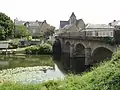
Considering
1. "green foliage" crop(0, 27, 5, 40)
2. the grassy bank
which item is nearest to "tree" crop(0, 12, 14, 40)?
"green foliage" crop(0, 27, 5, 40)

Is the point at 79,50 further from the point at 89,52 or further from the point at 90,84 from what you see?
the point at 90,84

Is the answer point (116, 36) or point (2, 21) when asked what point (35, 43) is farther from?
point (116, 36)

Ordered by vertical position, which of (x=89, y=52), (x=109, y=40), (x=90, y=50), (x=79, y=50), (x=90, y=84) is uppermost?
(x=109, y=40)

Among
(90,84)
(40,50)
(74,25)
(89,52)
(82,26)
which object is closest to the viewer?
(90,84)

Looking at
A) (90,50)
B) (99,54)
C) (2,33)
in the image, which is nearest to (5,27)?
(2,33)

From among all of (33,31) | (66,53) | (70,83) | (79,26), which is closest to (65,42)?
(66,53)

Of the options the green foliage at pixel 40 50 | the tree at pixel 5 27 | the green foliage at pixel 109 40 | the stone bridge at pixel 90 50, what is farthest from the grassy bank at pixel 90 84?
the tree at pixel 5 27

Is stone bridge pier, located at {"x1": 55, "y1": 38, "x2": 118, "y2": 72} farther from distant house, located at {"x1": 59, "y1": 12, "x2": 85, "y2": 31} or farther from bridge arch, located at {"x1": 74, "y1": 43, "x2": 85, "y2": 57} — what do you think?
distant house, located at {"x1": 59, "y1": 12, "x2": 85, "y2": 31}

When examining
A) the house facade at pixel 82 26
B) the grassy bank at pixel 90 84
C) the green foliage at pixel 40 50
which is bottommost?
the green foliage at pixel 40 50

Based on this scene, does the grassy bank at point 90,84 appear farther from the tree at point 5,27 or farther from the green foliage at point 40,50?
the tree at point 5,27

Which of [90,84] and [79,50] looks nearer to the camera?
[90,84]

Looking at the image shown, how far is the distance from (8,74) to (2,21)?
43.4 metres

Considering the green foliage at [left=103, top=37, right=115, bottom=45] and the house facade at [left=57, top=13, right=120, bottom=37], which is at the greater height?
the house facade at [left=57, top=13, right=120, bottom=37]

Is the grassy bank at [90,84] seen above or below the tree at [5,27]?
below
